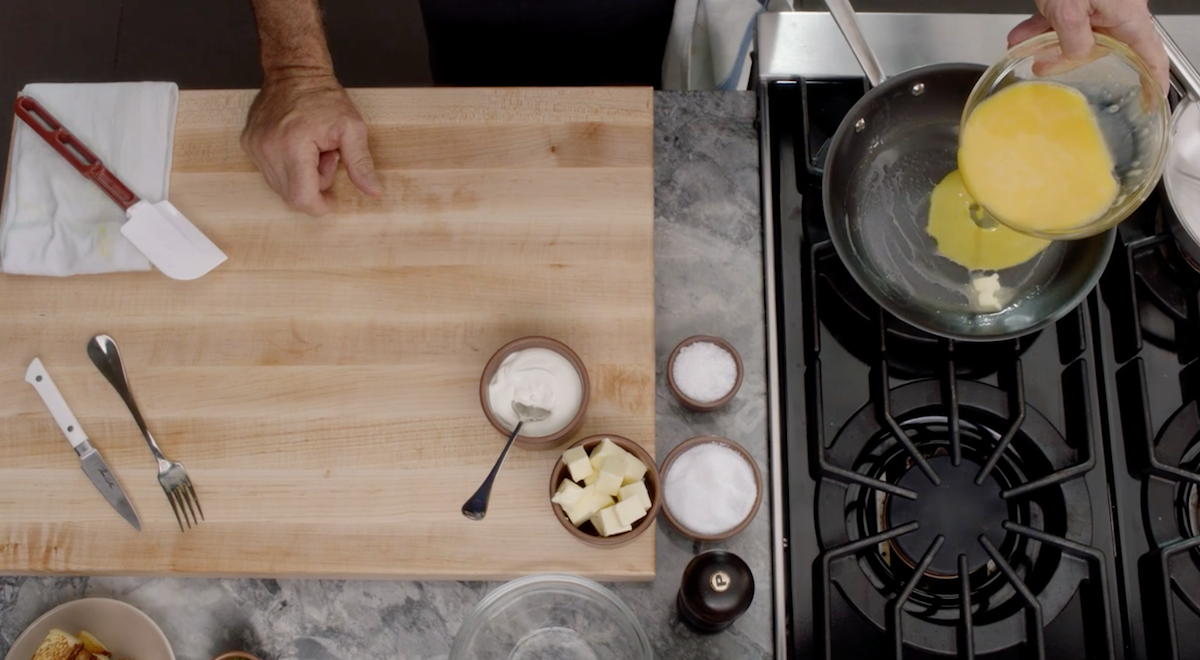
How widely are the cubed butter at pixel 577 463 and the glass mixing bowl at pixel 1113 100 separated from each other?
48 centimetres

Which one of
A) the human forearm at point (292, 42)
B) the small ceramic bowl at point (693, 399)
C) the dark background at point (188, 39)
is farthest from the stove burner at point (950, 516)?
the dark background at point (188, 39)

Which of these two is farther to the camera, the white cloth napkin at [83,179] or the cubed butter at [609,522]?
the white cloth napkin at [83,179]

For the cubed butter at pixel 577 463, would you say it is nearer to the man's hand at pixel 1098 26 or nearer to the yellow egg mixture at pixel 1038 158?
the yellow egg mixture at pixel 1038 158

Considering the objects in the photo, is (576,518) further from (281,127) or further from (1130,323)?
(1130,323)

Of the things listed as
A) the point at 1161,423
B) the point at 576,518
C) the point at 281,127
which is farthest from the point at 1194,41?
the point at 281,127

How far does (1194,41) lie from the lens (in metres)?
1.07

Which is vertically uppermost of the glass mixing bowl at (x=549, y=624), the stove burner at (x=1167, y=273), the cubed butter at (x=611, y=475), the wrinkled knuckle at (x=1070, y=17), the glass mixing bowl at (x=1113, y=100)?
the wrinkled knuckle at (x=1070, y=17)

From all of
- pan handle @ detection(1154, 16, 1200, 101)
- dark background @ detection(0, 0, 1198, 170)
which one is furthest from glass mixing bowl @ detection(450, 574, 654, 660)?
dark background @ detection(0, 0, 1198, 170)

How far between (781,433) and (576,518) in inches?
10.0

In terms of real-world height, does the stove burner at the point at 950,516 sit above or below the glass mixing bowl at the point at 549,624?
above

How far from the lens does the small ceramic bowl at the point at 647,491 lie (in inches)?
32.5

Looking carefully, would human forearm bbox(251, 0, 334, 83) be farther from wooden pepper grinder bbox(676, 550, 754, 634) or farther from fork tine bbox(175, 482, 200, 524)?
wooden pepper grinder bbox(676, 550, 754, 634)

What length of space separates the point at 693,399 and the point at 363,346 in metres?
0.37

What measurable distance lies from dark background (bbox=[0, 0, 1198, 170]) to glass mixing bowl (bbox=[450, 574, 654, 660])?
1.44m
